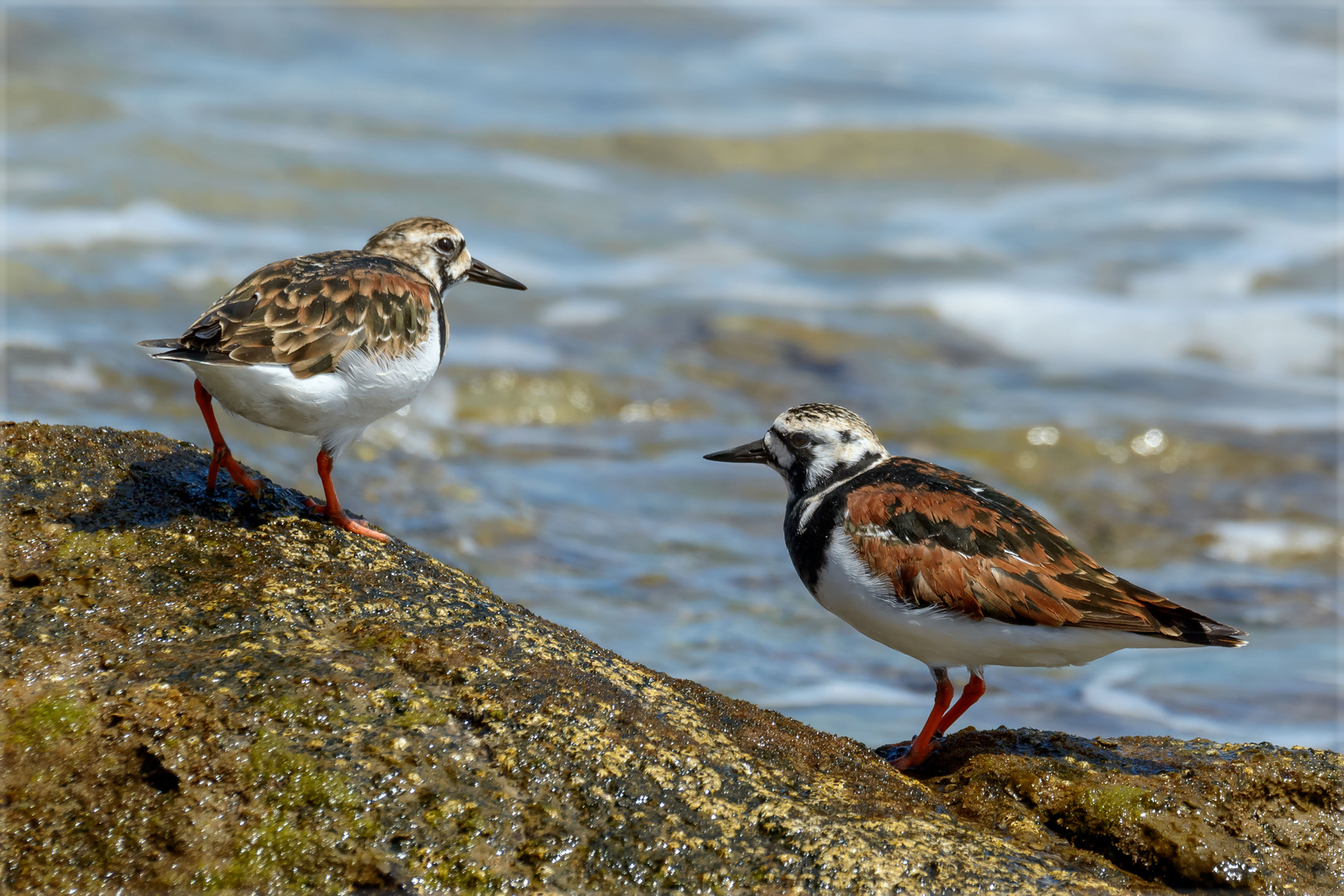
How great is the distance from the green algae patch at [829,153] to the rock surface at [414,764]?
14366 mm

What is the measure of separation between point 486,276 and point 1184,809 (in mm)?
3608

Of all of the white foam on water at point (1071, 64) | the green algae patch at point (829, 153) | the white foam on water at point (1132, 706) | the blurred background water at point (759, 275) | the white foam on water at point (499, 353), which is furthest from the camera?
the white foam on water at point (1071, 64)

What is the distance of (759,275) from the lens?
559 inches

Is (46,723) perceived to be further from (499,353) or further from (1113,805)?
(499,353)

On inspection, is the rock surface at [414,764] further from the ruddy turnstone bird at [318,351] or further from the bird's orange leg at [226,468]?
the ruddy turnstone bird at [318,351]

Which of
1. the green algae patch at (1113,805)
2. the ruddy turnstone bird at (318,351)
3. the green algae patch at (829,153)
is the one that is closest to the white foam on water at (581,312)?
the green algae patch at (829,153)

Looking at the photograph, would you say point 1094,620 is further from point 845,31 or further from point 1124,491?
point 845,31

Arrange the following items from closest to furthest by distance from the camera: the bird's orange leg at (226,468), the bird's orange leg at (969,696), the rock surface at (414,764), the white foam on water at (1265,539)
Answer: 1. the rock surface at (414,764)
2. the bird's orange leg at (226,468)
3. the bird's orange leg at (969,696)
4. the white foam on water at (1265,539)

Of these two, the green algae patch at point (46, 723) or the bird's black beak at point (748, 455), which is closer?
the green algae patch at point (46, 723)

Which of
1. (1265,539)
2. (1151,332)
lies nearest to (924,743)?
(1265,539)

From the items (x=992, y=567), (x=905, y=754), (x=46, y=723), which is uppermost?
(x=992, y=567)

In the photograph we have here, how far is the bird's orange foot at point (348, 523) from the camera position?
13.1 feet

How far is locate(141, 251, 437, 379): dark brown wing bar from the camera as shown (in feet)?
12.5

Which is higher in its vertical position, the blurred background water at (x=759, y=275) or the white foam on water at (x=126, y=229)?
the blurred background water at (x=759, y=275)
